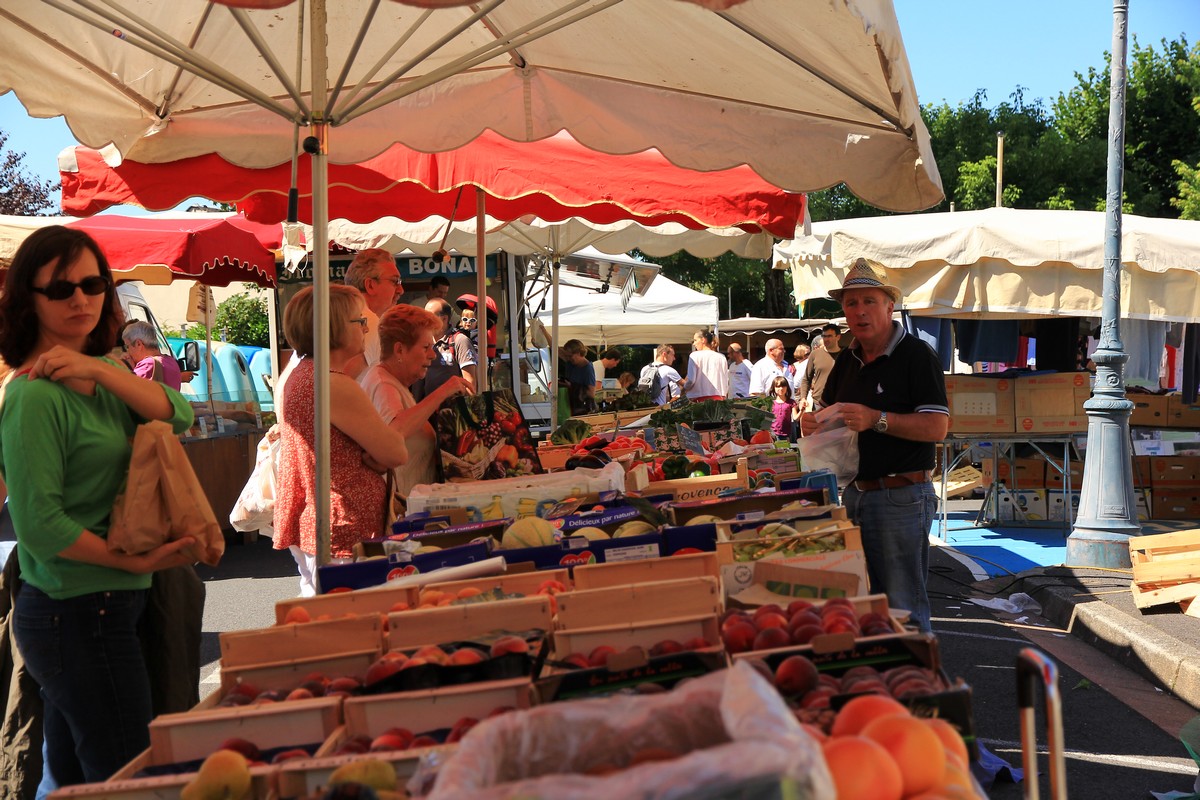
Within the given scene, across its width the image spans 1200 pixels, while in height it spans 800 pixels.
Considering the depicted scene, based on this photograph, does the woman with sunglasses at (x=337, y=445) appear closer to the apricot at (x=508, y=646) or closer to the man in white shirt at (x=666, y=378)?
the apricot at (x=508, y=646)

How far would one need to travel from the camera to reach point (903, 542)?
16.3ft

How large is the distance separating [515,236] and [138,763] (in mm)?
8884

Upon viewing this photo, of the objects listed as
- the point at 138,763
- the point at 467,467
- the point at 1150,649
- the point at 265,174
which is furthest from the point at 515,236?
the point at 138,763

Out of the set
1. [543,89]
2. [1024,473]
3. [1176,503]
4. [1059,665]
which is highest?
[543,89]

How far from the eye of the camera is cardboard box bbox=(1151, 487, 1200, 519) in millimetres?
11438

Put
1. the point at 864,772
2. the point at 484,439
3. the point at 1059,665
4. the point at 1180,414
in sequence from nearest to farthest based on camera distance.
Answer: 1. the point at 864,772
2. the point at 484,439
3. the point at 1059,665
4. the point at 1180,414

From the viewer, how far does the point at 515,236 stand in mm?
10727

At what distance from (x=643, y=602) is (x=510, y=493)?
1867 millimetres

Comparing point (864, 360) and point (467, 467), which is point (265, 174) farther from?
point (864, 360)

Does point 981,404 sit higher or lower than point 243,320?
lower

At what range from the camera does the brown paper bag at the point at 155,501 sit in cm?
304

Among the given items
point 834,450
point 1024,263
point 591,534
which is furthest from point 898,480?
point 1024,263

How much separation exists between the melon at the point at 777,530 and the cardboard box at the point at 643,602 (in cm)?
84

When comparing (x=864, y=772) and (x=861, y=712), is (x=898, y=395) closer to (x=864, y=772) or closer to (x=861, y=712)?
(x=861, y=712)
